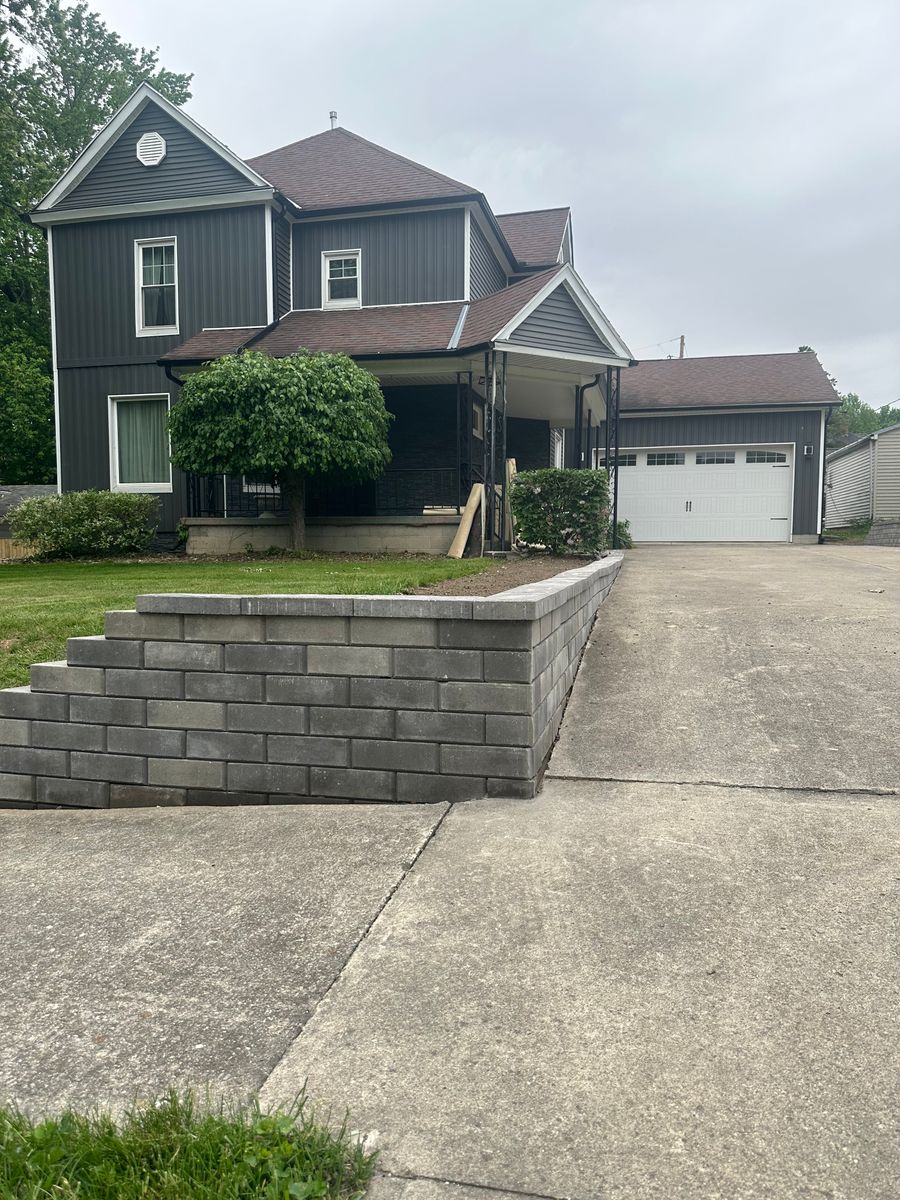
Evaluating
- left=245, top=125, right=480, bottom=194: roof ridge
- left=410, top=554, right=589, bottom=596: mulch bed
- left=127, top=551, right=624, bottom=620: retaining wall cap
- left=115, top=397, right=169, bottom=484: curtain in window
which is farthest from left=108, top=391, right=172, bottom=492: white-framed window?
left=127, top=551, right=624, bottom=620: retaining wall cap

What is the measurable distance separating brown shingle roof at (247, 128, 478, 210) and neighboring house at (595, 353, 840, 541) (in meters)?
8.26

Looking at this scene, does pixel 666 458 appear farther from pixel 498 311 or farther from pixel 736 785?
pixel 736 785

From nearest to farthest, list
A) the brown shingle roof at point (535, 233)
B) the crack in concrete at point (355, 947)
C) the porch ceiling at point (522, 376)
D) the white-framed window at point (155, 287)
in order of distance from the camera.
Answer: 1. the crack in concrete at point (355, 947)
2. the porch ceiling at point (522, 376)
3. the white-framed window at point (155, 287)
4. the brown shingle roof at point (535, 233)

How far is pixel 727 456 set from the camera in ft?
72.0

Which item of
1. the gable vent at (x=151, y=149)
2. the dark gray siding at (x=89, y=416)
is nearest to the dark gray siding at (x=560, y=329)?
the dark gray siding at (x=89, y=416)

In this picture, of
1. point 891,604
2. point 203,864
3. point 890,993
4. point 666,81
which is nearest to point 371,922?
point 203,864

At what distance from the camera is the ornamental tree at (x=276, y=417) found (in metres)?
11.6

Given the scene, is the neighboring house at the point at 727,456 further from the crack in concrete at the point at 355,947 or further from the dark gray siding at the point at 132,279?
the crack in concrete at the point at 355,947

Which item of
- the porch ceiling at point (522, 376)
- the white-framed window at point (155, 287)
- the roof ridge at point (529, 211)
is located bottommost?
the porch ceiling at point (522, 376)

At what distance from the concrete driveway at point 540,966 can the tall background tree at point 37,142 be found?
24.6 m

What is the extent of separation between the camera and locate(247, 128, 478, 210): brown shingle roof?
1560cm

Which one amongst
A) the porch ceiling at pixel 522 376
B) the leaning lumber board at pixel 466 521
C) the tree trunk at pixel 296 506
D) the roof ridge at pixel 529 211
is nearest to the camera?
the leaning lumber board at pixel 466 521

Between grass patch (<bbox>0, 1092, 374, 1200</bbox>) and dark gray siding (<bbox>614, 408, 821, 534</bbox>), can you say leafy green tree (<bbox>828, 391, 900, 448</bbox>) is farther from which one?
grass patch (<bbox>0, 1092, 374, 1200</bbox>)

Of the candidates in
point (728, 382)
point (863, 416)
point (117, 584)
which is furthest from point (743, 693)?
point (863, 416)
